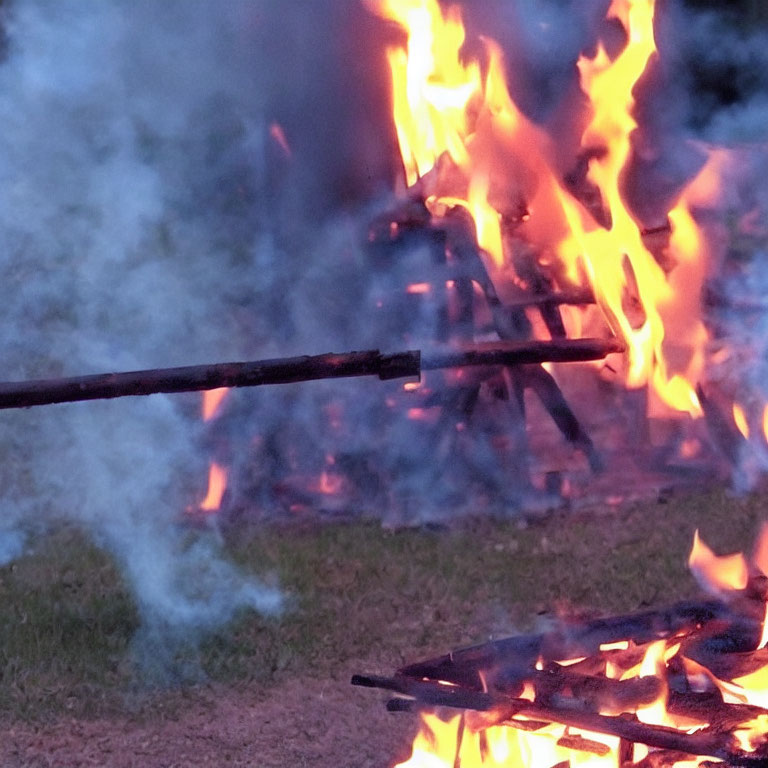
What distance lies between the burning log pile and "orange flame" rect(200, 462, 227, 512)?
164 cm

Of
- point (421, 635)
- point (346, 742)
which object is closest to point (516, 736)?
point (346, 742)

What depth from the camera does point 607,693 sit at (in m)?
2.28

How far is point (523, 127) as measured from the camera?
417 centimetres

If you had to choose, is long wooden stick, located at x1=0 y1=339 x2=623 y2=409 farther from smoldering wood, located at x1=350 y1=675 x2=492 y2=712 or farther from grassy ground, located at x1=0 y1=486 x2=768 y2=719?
grassy ground, located at x1=0 y1=486 x2=768 y2=719

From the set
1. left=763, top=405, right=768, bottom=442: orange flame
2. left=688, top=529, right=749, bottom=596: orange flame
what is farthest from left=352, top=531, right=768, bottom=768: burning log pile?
left=763, top=405, right=768, bottom=442: orange flame

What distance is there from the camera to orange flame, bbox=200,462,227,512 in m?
3.94

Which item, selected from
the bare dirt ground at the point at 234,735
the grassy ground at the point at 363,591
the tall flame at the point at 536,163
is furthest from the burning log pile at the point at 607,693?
the tall flame at the point at 536,163

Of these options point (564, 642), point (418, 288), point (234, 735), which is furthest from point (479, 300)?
point (234, 735)

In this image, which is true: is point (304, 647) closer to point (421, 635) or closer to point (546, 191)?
point (421, 635)

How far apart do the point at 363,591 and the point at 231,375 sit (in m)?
1.63

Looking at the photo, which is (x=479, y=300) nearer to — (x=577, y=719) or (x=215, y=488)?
(x=215, y=488)

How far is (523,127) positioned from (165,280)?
161 centimetres

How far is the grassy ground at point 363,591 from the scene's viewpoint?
10.2ft

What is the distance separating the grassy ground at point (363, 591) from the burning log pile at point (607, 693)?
59 centimetres
